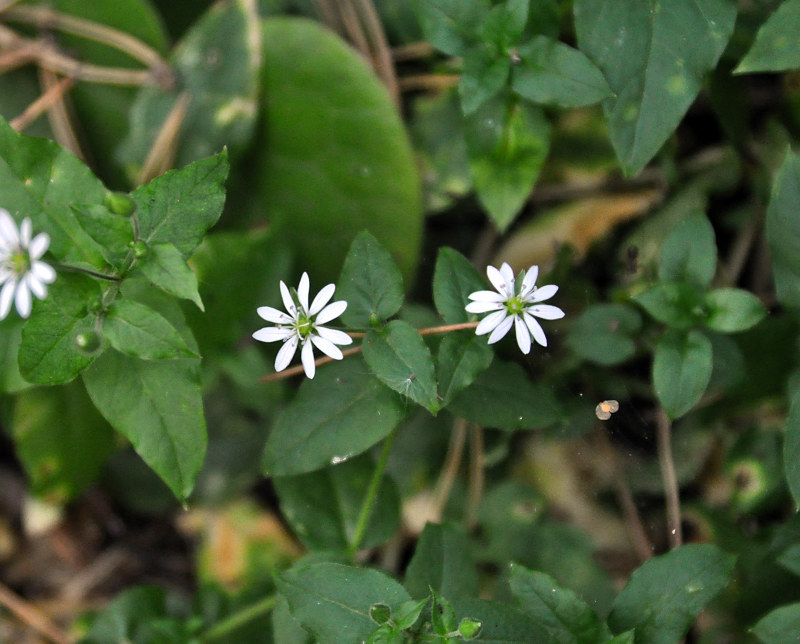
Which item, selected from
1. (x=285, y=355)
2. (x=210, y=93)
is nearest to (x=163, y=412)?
(x=285, y=355)

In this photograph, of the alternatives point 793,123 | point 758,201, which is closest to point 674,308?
point 758,201

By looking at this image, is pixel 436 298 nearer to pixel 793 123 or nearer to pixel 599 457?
pixel 599 457

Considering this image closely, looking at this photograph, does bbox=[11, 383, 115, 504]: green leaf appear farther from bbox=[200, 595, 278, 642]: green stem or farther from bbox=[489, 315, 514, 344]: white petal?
bbox=[489, 315, 514, 344]: white petal

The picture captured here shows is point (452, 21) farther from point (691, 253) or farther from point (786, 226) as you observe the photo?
point (786, 226)

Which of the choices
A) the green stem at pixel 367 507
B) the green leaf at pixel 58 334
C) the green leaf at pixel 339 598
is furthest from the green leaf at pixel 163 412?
the green stem at pixel 367 507

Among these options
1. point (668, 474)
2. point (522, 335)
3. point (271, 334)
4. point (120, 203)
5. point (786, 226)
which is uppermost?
point (120, 203)
